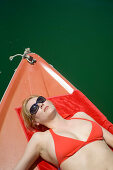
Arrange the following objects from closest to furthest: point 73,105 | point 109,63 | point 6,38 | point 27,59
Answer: point 73,105 → point 27,59 → point 109,63 → point 6,38

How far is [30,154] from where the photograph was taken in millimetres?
1570

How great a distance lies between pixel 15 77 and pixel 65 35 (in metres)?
2.60

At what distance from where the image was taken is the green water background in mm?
3412

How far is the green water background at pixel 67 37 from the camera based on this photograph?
3.41m

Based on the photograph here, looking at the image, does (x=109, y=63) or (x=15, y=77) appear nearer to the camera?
(x=15, y=77)

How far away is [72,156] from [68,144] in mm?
98

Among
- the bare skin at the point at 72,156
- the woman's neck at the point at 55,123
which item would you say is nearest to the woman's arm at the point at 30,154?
the bare skin at the point at 72,156

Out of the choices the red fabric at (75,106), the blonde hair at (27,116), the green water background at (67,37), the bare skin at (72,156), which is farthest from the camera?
the green water background at (67,37)

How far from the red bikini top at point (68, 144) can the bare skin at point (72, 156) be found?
28 millimetres

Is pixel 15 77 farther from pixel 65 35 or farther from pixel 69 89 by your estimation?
pixel 65 35

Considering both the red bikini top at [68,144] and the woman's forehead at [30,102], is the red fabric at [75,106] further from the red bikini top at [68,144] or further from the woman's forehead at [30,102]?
the red bikini top at [68,144]

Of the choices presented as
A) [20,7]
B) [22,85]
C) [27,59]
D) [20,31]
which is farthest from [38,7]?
[22,85]

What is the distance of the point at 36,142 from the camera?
5.29 feet

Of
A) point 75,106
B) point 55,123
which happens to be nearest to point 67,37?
point 75,106
